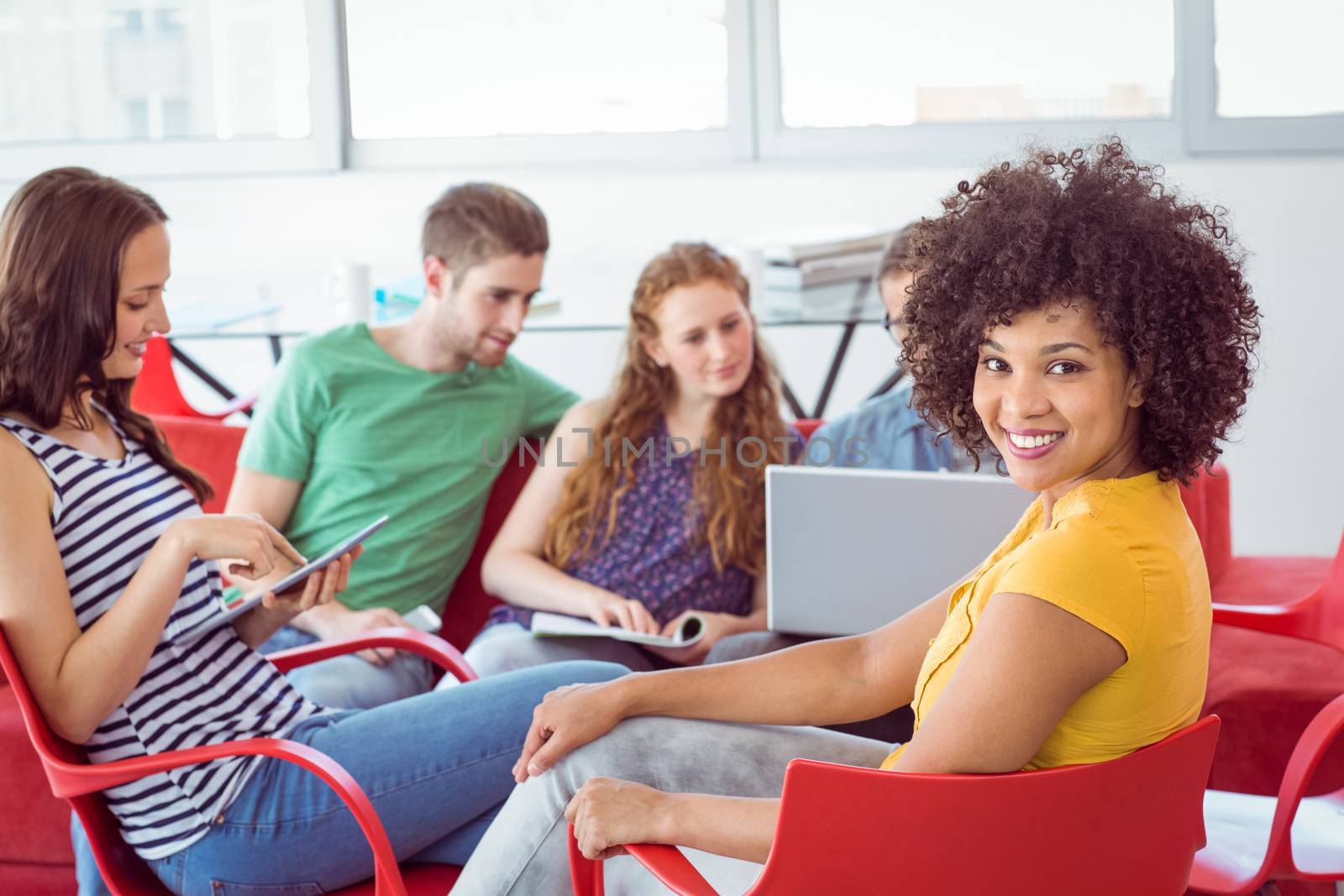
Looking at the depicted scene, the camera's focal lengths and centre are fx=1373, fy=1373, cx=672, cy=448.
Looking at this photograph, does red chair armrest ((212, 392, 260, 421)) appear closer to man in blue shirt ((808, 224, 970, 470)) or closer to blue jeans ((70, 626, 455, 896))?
blue jeans ((70, 626, 455, 896))

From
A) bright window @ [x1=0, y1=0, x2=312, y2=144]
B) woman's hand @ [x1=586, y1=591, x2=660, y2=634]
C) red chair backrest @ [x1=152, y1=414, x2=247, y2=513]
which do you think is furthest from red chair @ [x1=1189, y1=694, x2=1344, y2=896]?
bright window @ [x1=0, y1=0, x2=312, y2=144]

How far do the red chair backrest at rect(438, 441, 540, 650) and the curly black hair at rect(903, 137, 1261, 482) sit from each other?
145 centimetres

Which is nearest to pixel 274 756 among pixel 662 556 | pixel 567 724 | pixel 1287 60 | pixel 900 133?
pixel 567 724

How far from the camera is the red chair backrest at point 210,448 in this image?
2650mm

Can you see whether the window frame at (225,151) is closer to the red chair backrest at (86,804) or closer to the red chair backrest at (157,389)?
the red chair backrest at (157,389)

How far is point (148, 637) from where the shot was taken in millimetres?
1513

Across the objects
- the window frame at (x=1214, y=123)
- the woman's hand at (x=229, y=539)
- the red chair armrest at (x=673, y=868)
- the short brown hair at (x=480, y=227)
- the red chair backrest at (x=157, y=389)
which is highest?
the window frame at (x=1214, y=123)

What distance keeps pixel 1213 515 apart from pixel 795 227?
218cm

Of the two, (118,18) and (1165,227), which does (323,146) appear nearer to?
(118,18)

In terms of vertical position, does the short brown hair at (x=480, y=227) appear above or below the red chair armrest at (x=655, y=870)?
above

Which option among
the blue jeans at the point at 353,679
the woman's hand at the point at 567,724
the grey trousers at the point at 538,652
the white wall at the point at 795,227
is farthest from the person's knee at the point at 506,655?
the white wall at the point at 795,227

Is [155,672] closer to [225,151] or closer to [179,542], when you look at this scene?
[179,542]

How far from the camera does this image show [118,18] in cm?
459

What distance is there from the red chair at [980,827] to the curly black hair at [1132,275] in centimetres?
28
